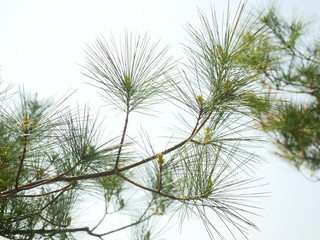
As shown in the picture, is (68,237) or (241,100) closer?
(241,100)

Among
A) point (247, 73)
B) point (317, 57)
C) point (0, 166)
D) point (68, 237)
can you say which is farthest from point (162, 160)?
point (317, 57)

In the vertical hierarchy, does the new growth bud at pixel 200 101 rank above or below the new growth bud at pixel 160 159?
above

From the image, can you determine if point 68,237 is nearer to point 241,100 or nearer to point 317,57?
point 241,100

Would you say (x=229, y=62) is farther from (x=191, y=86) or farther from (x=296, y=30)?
(x=296, y=30)

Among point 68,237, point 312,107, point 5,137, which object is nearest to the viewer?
point 5,137

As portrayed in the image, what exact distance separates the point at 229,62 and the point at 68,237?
2.39ft

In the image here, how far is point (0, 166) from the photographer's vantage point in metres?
0.74

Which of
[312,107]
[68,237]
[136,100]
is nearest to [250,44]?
[136,100]

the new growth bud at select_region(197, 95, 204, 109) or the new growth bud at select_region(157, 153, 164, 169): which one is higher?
Result: the new growth bud at select_region(197, 95, 204, 109)

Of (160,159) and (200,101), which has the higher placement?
(200,101)

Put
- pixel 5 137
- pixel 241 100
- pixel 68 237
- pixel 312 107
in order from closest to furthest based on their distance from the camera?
1. pixel 241 100
2. pixel 5 137
3. pixel 68 237
4. pixel 312 107

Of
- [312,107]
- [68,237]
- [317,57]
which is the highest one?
[317,57]

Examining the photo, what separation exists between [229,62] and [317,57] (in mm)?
1663

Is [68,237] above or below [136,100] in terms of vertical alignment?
Answer: below
